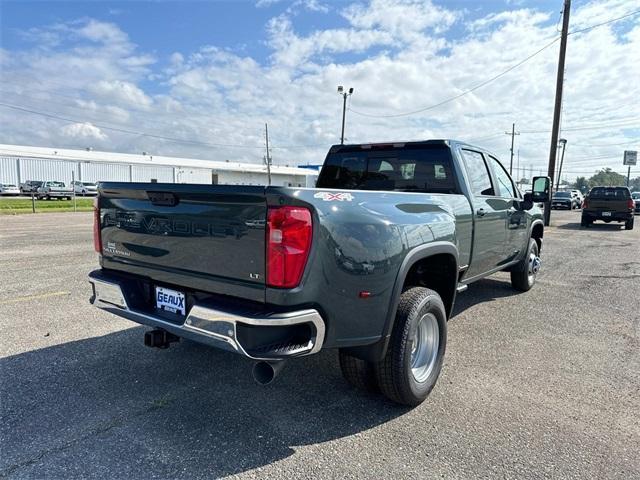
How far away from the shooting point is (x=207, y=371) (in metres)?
3.60

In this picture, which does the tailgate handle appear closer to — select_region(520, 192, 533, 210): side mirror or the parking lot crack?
the parking lot crack

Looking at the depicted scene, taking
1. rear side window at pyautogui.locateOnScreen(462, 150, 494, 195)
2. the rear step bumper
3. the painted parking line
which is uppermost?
rear side window at pyautogui.locateOnScreen(462, 150, 494, 195)

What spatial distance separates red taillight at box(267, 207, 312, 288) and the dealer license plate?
0.80m

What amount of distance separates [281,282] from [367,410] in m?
1.32

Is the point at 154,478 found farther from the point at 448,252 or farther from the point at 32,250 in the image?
the point at 32,250

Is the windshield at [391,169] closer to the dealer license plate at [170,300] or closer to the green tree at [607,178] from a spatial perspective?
the dealer license plate at [170,300]

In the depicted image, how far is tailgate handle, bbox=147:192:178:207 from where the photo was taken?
2783 mm

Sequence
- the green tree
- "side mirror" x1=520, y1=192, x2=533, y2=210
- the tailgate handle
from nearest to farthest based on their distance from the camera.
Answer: the tailgate handle < "side mirror" x1=520, y1=192, x2=533, y2=210 < the green tree

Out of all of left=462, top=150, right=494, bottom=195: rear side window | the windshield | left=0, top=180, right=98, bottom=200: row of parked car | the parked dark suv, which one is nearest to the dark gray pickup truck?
the windshield

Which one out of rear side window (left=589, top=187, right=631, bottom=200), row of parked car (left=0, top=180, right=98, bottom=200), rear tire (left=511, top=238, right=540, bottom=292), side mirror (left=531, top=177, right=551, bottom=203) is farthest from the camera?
row of parked car (left=0, top=180, right=98, bottom=200)

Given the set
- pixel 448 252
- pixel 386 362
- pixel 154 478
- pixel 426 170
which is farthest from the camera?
pixel 426 170

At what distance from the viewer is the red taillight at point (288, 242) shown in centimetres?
235

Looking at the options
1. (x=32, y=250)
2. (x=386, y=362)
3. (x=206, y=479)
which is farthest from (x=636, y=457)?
(x=32, y=250)

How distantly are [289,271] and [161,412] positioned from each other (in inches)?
58.2
